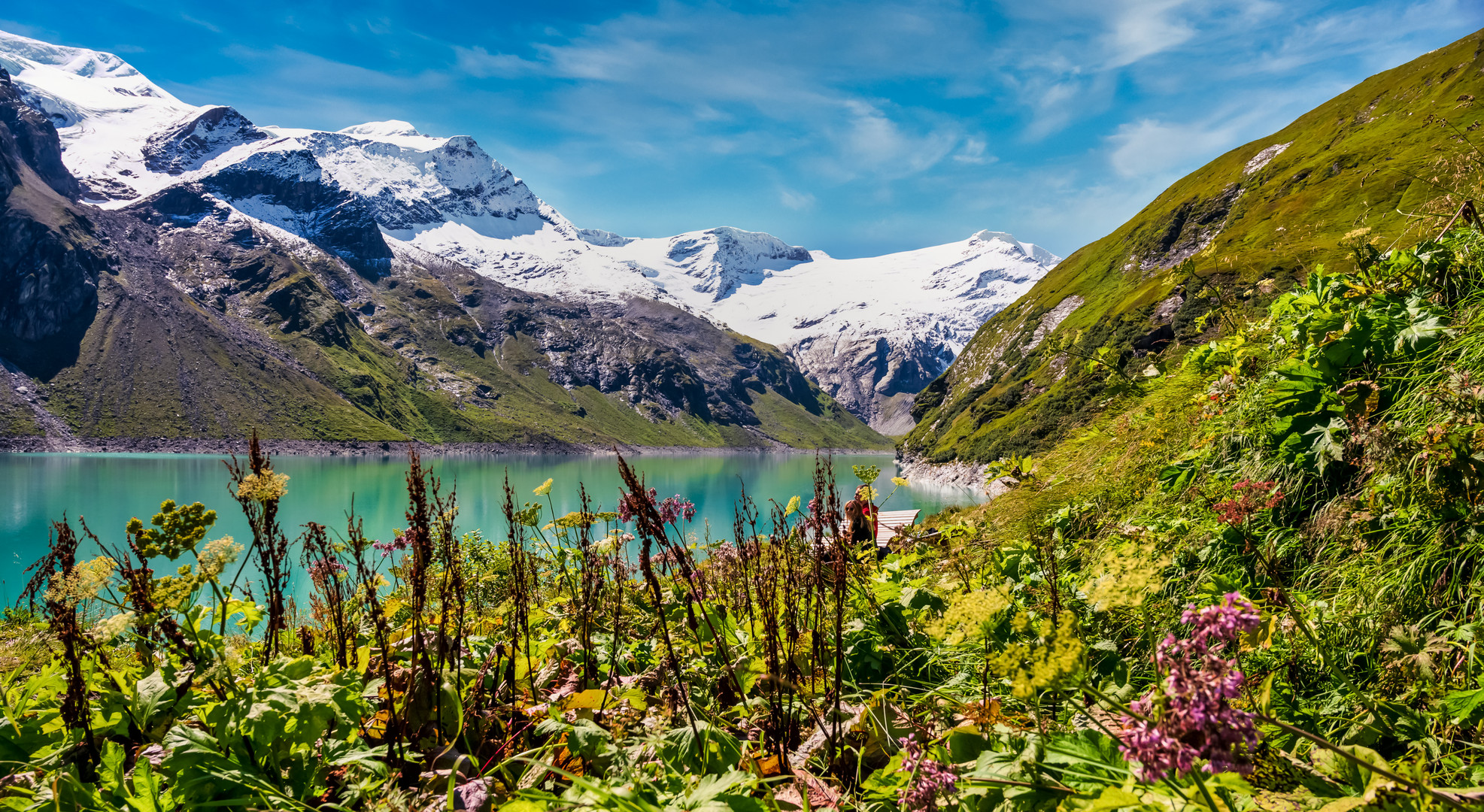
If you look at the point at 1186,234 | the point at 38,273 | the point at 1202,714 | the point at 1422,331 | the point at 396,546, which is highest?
the point at 38,273

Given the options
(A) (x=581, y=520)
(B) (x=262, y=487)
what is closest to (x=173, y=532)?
(B) (x=262, y=487)

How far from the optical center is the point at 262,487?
2.38m

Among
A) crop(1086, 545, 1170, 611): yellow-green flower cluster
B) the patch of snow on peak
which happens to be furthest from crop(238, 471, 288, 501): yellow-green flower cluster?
the patch of snow on peak

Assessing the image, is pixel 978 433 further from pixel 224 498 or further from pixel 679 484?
pixel 224 498

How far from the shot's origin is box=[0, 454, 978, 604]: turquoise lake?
3719cm

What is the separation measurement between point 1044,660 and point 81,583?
3150 mm

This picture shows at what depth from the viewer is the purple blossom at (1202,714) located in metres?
0.86

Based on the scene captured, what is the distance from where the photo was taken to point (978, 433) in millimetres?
76000

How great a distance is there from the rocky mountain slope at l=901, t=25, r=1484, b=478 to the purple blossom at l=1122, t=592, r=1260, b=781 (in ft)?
132

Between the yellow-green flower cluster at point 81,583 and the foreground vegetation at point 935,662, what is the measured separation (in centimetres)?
2

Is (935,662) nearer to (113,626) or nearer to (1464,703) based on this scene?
(1464,703)

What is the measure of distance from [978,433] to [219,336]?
216 m

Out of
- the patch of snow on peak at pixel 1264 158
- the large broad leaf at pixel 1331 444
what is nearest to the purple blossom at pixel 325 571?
the large broad leaf at pixel 1331 444

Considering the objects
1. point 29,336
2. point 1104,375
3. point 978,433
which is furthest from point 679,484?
point 29,336
